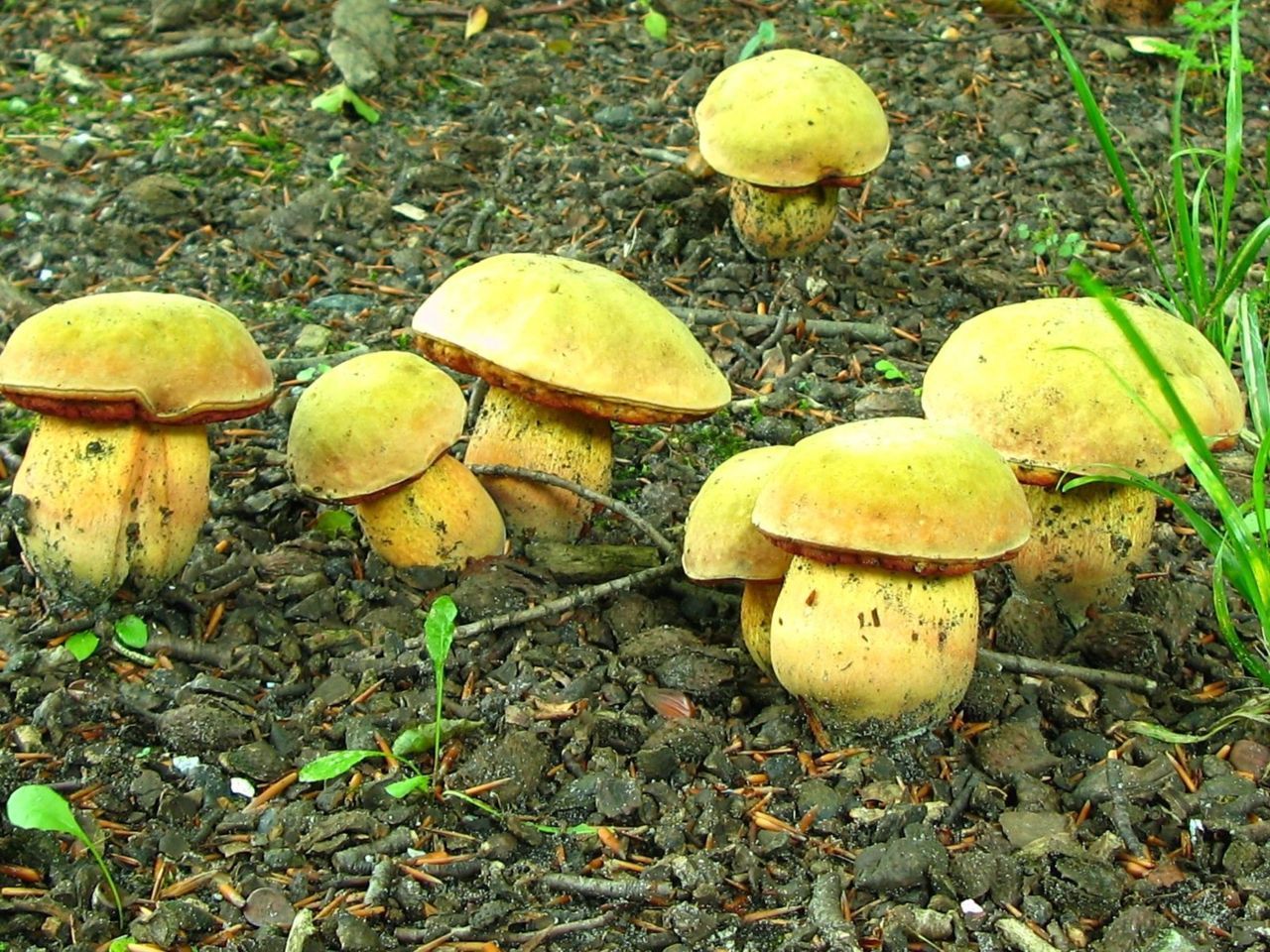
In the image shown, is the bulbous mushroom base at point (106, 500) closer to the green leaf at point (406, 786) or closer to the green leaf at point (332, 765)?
the green leaf at point (332, 765)

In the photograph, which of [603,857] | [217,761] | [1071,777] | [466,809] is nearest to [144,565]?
[217,761]

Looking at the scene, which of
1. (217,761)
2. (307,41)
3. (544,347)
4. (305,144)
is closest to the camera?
(217,761)

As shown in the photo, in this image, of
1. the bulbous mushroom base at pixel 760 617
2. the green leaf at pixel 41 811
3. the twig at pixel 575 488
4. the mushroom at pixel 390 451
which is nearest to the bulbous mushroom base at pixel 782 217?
the twig at pixel 575 488

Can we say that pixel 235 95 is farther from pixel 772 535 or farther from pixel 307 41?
pixel 772 535

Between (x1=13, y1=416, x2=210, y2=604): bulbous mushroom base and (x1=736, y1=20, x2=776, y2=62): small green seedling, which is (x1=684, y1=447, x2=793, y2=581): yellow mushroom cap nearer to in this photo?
(x1=13, y1=416, x2=210, y2=604): bulbous mushroom base

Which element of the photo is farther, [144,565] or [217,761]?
[144,565]

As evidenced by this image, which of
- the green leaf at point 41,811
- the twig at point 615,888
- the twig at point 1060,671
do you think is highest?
the green leaf at point 41,811

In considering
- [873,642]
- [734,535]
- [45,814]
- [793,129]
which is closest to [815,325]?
[793,129]
